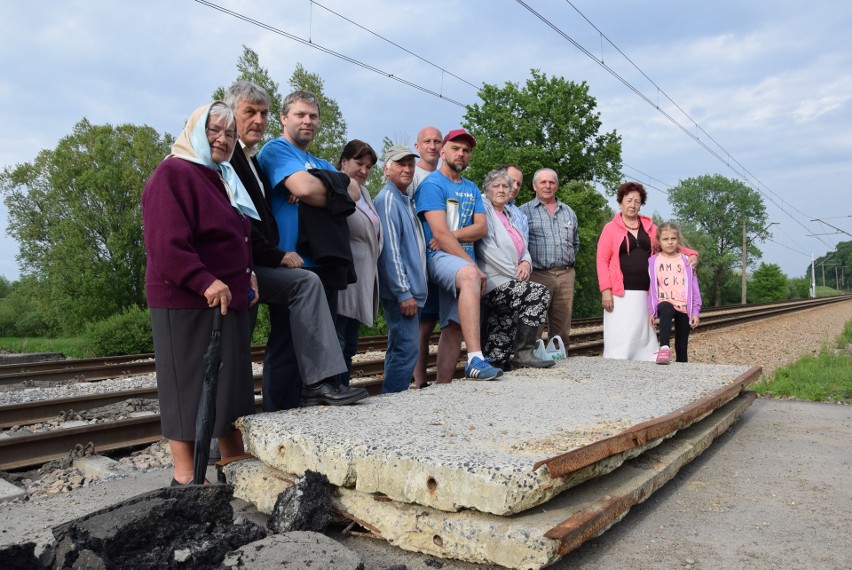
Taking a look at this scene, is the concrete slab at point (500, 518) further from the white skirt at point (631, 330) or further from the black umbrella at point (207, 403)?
the white skirt at point (631, 330)

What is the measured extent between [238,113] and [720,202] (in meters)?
98.2

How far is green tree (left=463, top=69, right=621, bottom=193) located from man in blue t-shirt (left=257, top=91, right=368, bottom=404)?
1159 inches

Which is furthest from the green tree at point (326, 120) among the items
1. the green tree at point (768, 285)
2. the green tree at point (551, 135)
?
the green tree at point (768, 285)

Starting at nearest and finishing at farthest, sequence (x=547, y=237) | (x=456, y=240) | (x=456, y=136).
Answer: (x=456, y=240) → (x=456, y=136) → (x=547, y=237)

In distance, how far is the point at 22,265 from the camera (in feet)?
104

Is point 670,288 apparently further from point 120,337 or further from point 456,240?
point 120,337

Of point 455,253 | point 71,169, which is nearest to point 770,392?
point 455,253

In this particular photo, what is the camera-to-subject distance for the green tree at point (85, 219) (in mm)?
28734

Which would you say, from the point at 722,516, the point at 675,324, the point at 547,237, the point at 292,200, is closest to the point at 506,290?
the point at 547,237

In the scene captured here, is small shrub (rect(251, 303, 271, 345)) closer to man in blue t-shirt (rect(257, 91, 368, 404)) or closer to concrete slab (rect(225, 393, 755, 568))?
man in blue t-shirt (rect(257, 91, 368, 404))

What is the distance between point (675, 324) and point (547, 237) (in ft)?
4.97

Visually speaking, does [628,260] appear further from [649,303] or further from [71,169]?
[71,169]

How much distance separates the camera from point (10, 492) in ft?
12.5

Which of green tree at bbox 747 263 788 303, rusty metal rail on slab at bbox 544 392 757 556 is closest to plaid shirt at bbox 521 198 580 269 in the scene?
rusty metal rail on slab at bbox 544 392 757 556
